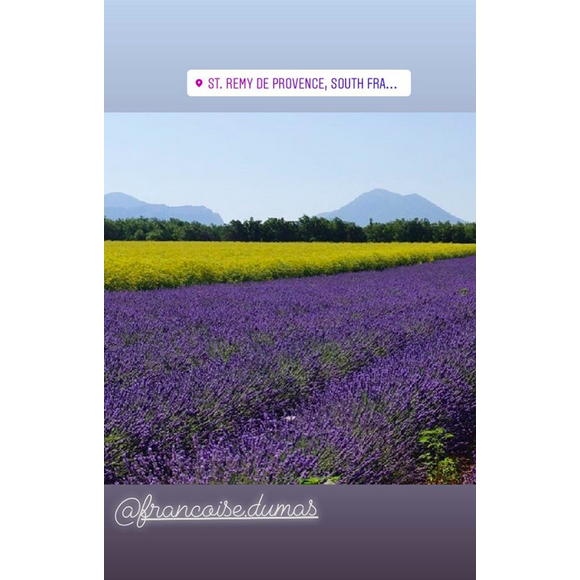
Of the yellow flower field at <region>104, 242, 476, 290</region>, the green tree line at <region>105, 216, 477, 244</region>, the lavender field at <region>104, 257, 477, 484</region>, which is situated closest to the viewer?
the lavender field at <region>104, 257, 477, 484</region>

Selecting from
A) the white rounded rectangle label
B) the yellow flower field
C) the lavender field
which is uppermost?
the white rounded rectangle label

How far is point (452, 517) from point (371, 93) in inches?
73.7

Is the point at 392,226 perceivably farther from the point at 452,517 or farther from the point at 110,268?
the point at 452,517

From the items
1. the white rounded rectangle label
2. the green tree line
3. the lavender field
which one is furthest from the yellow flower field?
the white rounded rectangle label

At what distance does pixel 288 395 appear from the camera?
3350 mm

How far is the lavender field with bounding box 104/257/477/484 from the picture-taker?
2607mm

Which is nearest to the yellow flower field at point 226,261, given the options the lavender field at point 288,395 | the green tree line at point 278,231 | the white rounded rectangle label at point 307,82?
the green tree line at point 278,231

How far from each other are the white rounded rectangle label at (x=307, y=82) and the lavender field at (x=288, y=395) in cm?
109

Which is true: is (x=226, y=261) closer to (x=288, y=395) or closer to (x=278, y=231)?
(x=278, y=231)

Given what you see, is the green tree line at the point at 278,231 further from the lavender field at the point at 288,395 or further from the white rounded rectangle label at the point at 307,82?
the white rounded rectangle label at the point at 307,82

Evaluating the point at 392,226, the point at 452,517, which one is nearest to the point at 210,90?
the point at 452,517

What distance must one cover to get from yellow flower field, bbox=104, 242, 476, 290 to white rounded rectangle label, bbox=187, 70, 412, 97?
289 cm

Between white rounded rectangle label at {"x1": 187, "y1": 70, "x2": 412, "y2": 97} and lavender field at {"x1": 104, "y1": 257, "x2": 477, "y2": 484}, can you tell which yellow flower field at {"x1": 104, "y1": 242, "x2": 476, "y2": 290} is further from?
white rounded rectangle label at {"x1": 187, "y1": 70, "x2": 412, "y2": 97}

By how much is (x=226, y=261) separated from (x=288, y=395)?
4.09 metres
